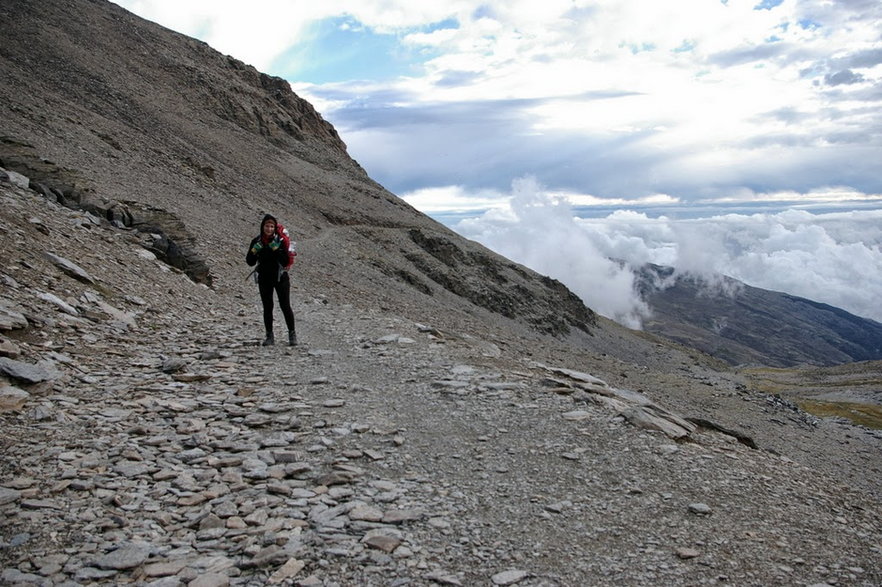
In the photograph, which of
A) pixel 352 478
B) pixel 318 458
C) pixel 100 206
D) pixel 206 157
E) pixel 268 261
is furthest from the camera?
pixel 206 157

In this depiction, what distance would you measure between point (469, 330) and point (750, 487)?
29.1 meters

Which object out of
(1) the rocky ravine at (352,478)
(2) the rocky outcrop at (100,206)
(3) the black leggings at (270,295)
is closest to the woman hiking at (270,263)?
(3) the black leggings at (270,295)

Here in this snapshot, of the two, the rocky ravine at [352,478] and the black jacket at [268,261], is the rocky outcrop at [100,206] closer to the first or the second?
the rocky ravine at [352,478]

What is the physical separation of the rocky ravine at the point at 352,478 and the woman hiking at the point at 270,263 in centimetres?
108

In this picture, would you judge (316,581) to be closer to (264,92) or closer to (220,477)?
(220,477)

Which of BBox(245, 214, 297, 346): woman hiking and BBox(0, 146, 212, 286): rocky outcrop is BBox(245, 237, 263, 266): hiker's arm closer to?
BBox(245, 214, 297, 346): woman hiking

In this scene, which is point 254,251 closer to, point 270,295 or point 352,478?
point 270,295

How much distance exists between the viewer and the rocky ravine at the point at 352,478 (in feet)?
19.0

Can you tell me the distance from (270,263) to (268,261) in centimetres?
7

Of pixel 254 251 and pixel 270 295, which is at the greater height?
pixel 254 251

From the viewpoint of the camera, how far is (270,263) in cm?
1442

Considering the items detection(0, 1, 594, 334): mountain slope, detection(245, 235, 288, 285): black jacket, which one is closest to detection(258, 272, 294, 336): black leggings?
detection(245, 235, 288, 285): black jacket

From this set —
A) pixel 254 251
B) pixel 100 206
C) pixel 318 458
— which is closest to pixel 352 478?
pixel 318 458

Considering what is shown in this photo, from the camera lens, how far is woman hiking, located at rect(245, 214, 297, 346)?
14.2 metres
